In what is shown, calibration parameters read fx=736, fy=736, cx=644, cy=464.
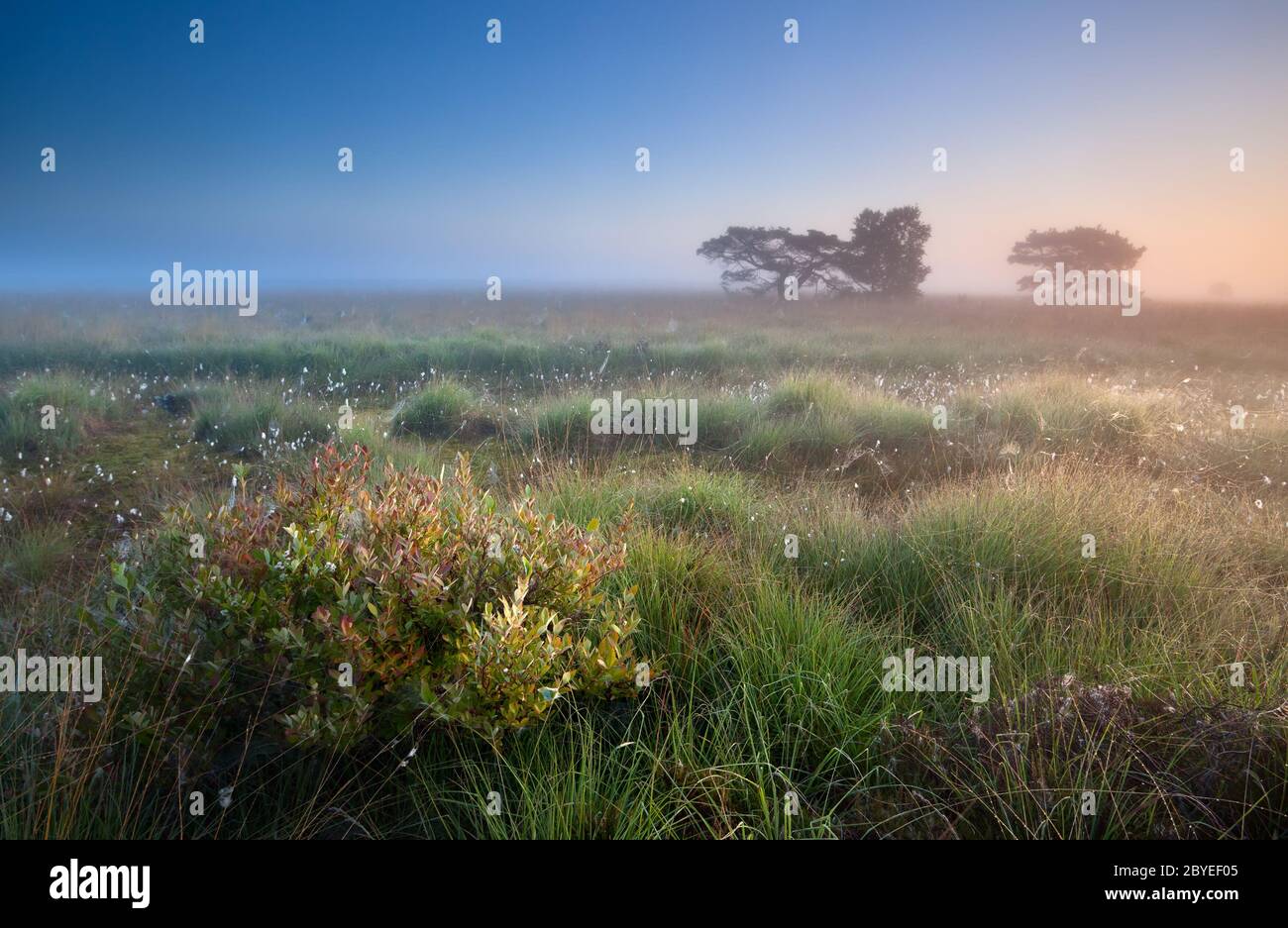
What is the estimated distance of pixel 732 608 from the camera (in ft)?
11.9

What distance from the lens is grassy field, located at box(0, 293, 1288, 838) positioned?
2.54 m

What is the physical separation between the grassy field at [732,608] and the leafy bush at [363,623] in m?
0.04

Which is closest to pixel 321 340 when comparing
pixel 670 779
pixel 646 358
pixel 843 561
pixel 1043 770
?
pixel 646 358

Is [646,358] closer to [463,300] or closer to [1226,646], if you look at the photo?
[1226,646]

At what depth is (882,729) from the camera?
110 inches

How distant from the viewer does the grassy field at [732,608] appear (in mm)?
2543

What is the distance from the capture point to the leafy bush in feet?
8.11

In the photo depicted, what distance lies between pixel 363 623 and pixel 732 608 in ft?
5.89

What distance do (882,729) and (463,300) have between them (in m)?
20.8

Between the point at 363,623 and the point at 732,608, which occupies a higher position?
the point at 363,623

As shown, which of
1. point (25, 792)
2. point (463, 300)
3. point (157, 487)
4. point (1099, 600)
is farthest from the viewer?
point (463, 300)

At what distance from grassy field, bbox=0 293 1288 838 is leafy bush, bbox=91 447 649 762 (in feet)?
0.12

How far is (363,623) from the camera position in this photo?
2.51m

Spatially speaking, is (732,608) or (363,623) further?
(732,608)
